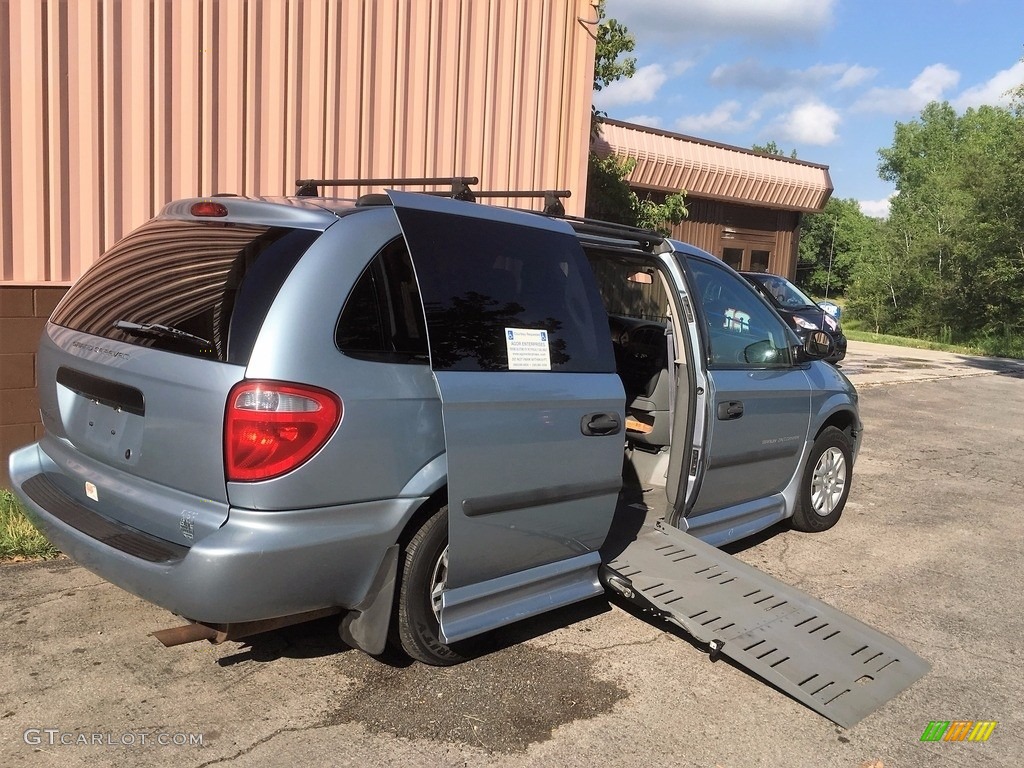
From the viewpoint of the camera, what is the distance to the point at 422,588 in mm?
3420

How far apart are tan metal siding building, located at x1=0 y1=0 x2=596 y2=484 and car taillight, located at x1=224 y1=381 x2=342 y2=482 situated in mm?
3515

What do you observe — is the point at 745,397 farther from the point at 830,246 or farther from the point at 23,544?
the point at 830,246

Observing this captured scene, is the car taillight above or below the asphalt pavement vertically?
above

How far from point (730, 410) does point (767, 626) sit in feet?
4.22

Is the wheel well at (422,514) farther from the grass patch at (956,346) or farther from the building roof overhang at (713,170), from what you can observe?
the grass patch at (956,346)

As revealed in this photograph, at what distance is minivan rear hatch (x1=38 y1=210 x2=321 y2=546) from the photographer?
299cm

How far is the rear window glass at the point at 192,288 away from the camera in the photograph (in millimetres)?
3043

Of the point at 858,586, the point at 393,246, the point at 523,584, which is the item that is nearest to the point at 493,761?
the point at 523,584

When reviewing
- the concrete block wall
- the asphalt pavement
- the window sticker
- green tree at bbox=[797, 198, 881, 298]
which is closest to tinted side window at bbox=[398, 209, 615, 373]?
the window sticker

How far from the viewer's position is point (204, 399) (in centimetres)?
296

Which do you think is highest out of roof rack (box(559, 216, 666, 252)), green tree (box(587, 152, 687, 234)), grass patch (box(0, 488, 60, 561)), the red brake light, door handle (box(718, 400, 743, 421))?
green tree (box(587, 152, 687, 234))

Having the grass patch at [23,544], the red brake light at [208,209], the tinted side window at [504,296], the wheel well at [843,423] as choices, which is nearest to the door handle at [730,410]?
the tinted side window at [504,296]

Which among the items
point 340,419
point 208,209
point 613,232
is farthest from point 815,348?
point 208,209

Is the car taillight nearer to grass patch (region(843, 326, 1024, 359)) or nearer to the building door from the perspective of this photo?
the building door
